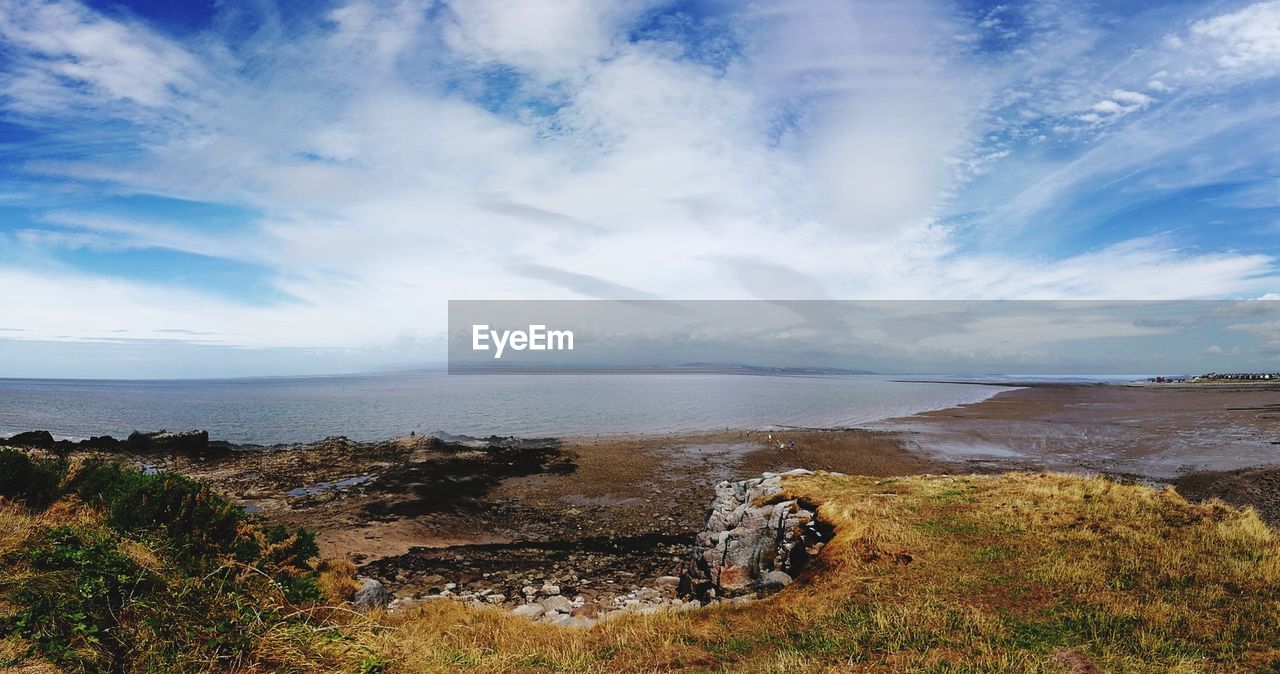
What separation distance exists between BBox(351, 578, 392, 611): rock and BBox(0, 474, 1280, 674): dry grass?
55 cm

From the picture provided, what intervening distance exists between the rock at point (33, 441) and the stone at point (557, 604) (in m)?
40.7

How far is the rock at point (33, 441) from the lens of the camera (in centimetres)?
3459

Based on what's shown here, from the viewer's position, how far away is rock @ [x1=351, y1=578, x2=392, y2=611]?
1180 cm

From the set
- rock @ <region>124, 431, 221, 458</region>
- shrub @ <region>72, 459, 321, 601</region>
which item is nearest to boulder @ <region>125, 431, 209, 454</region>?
rock @ <region>124, 431, 221, 458</region>

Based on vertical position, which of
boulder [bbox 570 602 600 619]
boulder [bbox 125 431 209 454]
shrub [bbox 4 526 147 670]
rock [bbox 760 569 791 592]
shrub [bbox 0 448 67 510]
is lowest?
boulder [bbox 570 602 600 619]

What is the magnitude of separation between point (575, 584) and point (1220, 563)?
45.7ft

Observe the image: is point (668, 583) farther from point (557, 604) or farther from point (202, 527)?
point (202, 527)

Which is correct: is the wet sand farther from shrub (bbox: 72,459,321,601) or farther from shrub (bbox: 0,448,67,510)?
shrub (bbox: 0,448,67,510)

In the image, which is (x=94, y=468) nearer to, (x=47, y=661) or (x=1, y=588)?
(x=1, y=588)

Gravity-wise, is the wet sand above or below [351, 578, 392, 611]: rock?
below

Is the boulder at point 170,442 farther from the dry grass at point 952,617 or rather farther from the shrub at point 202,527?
the shrub at point 202,527

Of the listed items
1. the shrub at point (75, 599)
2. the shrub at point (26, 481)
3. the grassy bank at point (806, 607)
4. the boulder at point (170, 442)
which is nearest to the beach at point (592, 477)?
the boulder at point (170, 442)

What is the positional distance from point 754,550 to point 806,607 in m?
4.39

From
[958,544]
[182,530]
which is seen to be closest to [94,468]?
[182,530]
